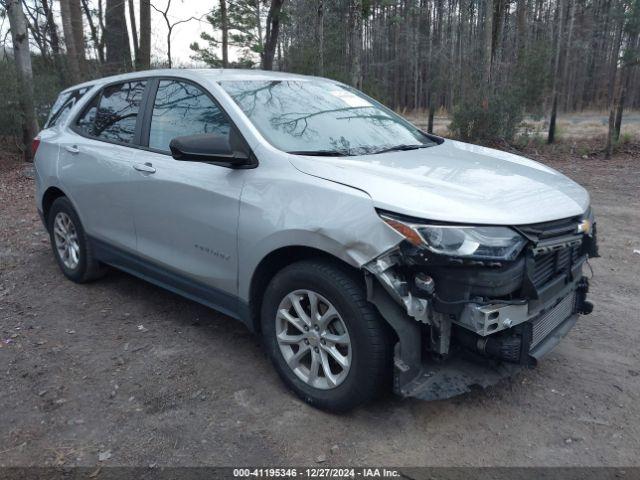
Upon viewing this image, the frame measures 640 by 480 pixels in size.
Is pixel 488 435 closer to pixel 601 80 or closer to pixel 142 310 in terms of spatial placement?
pixel 142 310

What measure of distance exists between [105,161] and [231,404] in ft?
7.37

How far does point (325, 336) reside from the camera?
2.91m

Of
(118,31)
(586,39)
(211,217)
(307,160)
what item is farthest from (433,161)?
(586,39)

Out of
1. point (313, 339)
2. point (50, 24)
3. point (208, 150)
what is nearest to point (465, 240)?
point (313, 339)

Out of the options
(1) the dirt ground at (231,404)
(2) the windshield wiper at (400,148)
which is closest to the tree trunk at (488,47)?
(1) the dirt ground at (231,404)

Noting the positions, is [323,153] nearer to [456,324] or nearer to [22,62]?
[456,324]

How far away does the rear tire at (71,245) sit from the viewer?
15.6 ft

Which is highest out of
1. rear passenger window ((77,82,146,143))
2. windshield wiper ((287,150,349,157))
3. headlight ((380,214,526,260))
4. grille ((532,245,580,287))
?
rear passenger window ((77,82,146,143))

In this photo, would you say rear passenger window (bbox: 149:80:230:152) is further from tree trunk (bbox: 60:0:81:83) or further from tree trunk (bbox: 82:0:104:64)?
tree trunk (bbox: 82:0:104:64)

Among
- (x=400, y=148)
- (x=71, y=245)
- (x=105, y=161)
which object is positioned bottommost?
(x=71, y=245)

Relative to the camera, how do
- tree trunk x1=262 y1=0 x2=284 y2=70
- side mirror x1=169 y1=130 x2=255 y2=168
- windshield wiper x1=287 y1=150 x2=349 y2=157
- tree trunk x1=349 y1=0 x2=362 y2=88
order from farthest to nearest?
1. tree trunk x1=349 y1=0 x2=362 y2=88
2. tree trunk x1=262 y1=0 x2=284 y2=70
3. windshield wiper x1=287 y1=150 x2=349 y2=157
4. side mirror x1=169 y1=130 x2=255 y2=168

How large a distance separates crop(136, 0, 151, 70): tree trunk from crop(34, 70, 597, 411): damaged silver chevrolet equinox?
12012 millimetres

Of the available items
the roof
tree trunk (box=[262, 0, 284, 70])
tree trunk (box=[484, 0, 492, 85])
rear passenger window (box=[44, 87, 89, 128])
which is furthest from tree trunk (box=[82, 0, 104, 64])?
the roof

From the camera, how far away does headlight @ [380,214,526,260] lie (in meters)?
2.49
